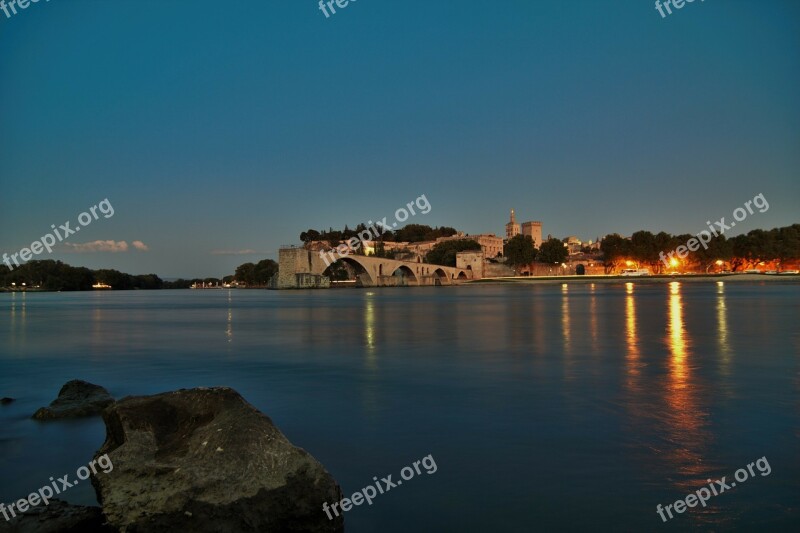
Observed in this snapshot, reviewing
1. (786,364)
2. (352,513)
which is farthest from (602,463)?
(786,364)

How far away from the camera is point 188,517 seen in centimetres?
378

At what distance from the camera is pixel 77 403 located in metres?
7.88

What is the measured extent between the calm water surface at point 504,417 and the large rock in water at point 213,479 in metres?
0.63

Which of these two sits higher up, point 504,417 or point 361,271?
point 361,271

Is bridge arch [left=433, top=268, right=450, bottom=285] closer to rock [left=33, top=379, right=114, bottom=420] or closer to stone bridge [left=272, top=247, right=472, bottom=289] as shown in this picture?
stone bridge [left=272, top=247, right=472, bottom=289]

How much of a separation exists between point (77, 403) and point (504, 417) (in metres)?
5.71

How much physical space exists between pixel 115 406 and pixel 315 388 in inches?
196

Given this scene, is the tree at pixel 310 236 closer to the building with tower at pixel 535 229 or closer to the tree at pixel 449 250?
the tree at pixel 449 250

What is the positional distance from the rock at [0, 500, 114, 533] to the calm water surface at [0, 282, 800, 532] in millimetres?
867

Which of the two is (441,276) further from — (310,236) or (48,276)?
(48,276)

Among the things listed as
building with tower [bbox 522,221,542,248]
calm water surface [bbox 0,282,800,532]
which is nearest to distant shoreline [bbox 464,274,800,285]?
building with tower [bbox 522,221,542,248]

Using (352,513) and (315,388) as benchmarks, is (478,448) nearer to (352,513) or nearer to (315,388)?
(352,513)

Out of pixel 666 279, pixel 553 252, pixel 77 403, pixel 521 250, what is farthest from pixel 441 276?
pixel 77 403

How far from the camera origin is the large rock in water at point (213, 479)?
381cm
